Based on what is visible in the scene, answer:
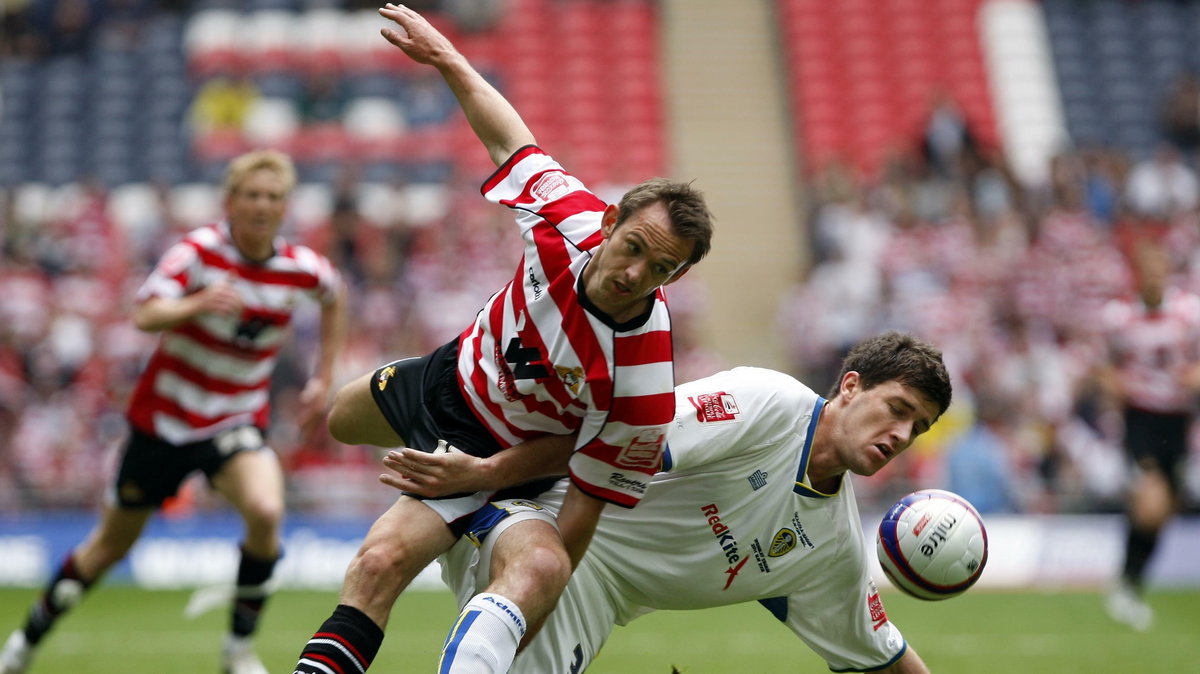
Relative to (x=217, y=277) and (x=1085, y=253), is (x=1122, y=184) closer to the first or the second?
(x=1085, y=253)

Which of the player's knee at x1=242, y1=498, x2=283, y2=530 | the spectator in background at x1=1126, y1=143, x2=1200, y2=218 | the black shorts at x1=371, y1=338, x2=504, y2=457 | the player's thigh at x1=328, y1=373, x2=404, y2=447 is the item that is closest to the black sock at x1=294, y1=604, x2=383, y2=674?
the black shorts at x1=371, y1=338, x2=504, y2=457

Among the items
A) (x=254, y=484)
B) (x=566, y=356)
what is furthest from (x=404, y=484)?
(x=254, y=484)

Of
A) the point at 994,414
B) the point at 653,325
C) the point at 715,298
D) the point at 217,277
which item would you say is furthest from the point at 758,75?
the point at 653,325

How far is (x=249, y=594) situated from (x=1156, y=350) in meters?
6.63

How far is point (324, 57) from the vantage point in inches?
715

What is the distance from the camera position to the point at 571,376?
427cm

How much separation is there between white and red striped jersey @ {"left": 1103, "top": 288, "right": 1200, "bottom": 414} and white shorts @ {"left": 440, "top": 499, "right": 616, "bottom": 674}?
20.9 ft

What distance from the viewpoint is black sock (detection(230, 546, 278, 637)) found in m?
6.41

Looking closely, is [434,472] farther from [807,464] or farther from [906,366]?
[906,366]

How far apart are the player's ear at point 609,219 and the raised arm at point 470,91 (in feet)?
2.10

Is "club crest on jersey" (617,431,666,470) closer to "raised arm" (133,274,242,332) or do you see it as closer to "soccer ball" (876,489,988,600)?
"soccer ball" (876,489,988,600)

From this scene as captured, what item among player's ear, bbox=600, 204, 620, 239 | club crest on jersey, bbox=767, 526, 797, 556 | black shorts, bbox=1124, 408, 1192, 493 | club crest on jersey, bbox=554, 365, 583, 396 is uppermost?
player's ear, bbox=600, 204, 620, 239

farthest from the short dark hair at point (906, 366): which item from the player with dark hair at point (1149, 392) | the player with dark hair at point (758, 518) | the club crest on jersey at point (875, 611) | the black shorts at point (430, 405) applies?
the player with dark hair at point (1149, 392)

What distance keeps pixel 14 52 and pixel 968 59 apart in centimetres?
1328
